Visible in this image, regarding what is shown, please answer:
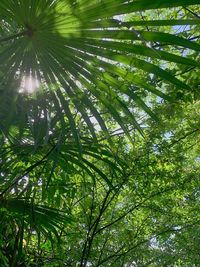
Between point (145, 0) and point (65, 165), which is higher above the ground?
point (65, 165)

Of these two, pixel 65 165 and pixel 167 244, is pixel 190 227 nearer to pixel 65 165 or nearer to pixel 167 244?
pixel 167 244

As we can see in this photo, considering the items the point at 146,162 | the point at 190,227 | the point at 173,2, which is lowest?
the point at 173,2

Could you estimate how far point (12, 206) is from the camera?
8.89ft

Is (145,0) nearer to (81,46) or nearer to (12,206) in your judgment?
(81,46)

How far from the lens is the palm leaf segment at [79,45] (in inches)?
48.5

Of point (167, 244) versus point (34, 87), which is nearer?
point (34, 87)

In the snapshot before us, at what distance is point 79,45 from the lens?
1377 millimetres

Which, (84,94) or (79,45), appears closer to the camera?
(79,45)

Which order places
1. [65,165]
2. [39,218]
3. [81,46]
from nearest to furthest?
[81,46], [65,165], [39,218]

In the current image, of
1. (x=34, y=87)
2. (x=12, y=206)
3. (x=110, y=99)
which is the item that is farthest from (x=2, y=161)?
(x=110, y=99)

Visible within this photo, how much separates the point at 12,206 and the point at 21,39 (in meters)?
1.59

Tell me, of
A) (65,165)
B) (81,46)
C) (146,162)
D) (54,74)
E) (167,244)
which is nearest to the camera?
(81,46)

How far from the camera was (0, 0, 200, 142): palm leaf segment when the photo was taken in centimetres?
123

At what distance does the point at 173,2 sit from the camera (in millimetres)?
1148
